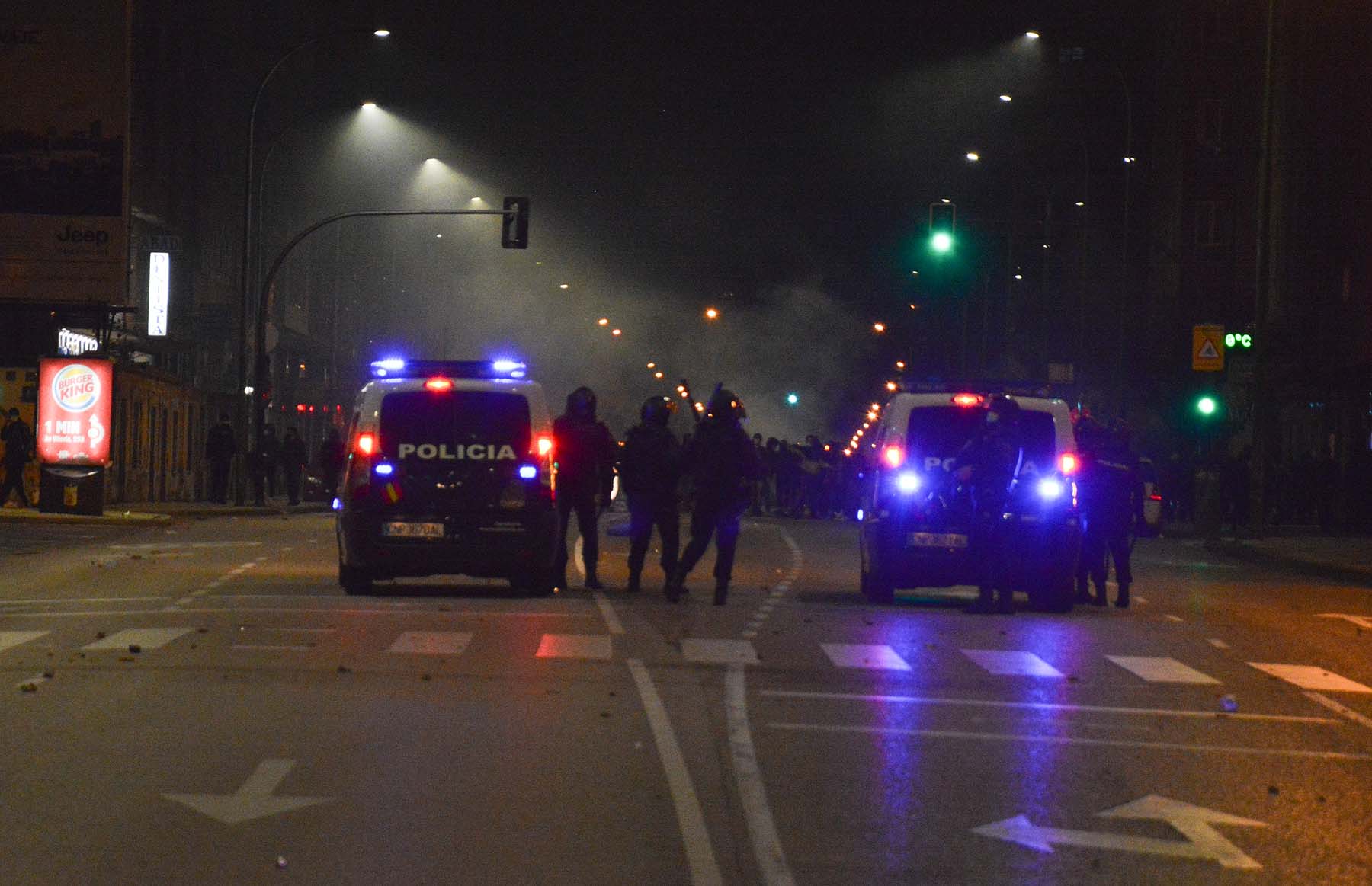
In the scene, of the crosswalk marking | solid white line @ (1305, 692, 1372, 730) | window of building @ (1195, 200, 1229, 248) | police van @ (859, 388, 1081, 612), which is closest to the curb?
police van @ (859, 388, 1081, 612)

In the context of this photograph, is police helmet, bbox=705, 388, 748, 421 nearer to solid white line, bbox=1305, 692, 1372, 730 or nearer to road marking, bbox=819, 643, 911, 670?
road marking, bbox=819, 643, 911, 670

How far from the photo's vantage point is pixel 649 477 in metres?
20.2

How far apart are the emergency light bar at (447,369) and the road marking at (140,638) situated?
4640mm

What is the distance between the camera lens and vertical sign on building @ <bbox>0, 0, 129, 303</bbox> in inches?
1476

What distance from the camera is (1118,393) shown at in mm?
46594

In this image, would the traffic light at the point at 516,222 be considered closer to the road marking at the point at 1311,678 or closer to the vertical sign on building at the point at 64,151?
the vertical sign on building at the point at 64,151

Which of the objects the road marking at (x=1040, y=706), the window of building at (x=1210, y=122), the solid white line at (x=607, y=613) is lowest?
the solid white line at (x=607, y=613)

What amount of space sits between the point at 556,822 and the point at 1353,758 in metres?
4.13

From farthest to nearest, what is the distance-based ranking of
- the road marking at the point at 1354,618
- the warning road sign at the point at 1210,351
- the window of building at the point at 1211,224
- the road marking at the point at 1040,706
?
the window of building at the point at 1211,224 → the warning road sign at the point at 1210,351 → the road marking at the point at 1354,618 → the road marking at the point at 1040,706

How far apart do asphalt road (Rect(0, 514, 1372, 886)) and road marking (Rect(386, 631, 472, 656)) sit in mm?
48

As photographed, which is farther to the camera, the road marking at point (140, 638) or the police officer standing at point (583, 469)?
the police officer standing at point (583, 469)

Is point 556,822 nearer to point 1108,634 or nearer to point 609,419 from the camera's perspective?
point 1108,634

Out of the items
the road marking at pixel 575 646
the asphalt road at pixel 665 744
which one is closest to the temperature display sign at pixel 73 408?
the asphalt road at pixel 665 744

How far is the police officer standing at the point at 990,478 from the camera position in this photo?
1855 centimetres
